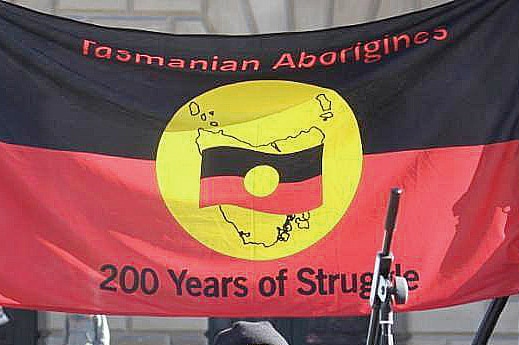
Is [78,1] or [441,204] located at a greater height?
[78,1]

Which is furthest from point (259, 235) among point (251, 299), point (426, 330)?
point (426, 330)

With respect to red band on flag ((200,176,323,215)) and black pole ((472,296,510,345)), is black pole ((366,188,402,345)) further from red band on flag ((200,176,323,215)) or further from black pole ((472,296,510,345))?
red band on flag ((200,176,323,215))

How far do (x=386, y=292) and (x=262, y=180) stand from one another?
129 cm

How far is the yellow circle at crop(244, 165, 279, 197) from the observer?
4.32m

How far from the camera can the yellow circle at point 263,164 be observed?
4.29 m

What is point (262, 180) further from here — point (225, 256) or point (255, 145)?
point (225, 256)

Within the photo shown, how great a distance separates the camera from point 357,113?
14.3 feet

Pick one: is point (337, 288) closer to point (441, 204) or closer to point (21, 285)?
point (441, 204)

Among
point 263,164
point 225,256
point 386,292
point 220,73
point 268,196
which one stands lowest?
point 386,292

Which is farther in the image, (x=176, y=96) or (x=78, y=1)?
(x=78, y=1)

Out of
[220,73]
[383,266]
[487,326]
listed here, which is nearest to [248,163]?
[220,73]

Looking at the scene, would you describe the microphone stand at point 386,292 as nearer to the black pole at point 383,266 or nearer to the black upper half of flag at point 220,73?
the black pole at point 383,266

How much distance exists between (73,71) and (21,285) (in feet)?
2.47

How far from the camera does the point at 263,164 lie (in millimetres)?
4340
